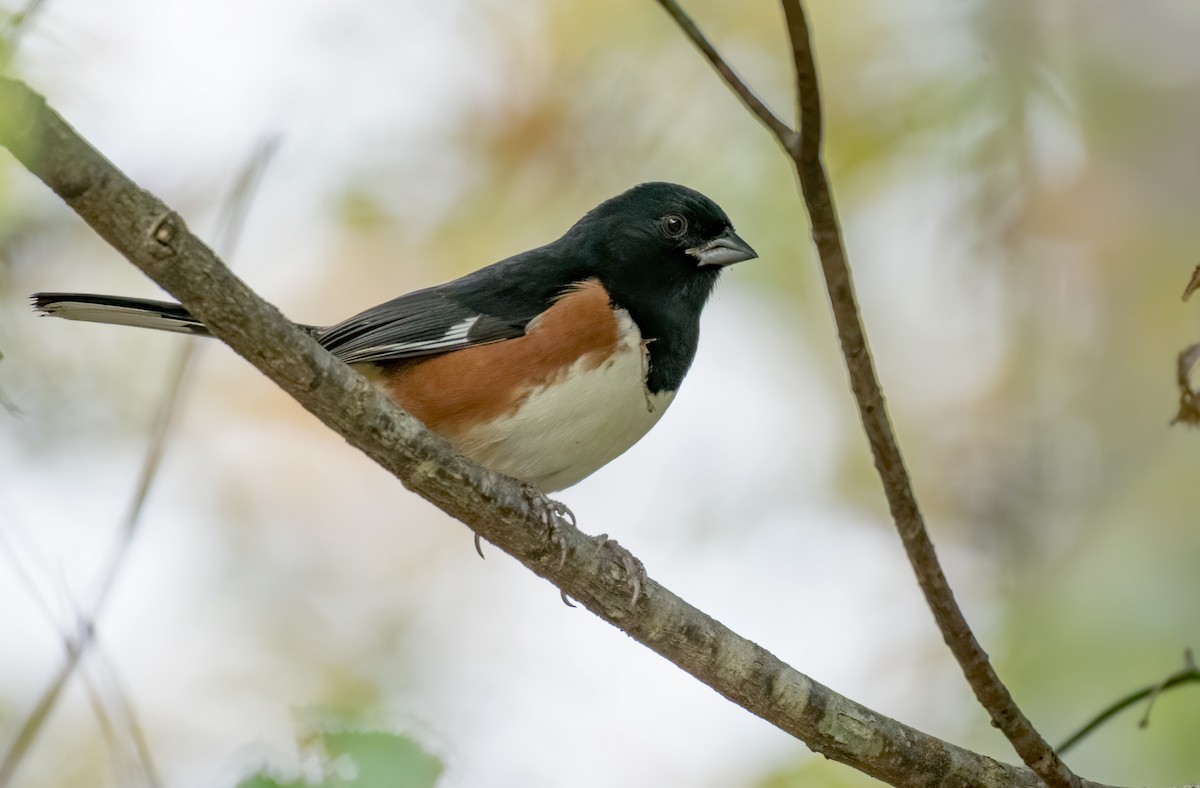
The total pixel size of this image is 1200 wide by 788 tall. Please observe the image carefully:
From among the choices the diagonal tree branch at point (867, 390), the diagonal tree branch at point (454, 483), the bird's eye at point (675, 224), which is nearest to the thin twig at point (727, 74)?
the diagonal tree branch at point (867, 390)

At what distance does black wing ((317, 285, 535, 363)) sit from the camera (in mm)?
3014

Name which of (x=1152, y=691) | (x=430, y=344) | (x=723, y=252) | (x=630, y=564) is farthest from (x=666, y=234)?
(x=1152, y=691)

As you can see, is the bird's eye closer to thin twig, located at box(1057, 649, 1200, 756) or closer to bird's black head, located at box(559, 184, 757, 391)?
bird's black head, located at box(559, 184, 757, 391)

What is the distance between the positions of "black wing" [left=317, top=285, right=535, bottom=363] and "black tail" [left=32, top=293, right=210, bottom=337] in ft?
1.31

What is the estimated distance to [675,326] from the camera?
3.18 metres

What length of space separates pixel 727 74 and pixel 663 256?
1620 mm

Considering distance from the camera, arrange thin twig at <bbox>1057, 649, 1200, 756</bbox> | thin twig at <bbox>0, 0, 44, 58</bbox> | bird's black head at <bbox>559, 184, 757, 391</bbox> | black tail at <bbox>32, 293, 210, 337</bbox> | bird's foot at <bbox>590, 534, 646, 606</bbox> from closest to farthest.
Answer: thin twig at <bbox>0, 0, 44, 58</bbox>
thin twig at <bbox>1057, 649, 1200, 756</bbox>
bird's foot at <bbox>590, 534, 646, 606</bbox>
black tail at <bbox>32, 293, 210, 337</bbox>
bird's black head at <bbox>559, 184, 757, 391</bbox>

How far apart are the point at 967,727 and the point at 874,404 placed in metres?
2.75

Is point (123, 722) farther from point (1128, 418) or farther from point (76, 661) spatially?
point (1128, 418)

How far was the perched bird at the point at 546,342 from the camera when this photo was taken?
9.52ft

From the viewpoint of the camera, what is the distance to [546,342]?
2932mm

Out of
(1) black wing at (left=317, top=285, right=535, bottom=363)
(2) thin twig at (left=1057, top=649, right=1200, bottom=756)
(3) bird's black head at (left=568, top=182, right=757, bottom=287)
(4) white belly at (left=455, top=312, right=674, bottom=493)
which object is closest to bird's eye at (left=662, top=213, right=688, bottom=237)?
(3) bird's black head at (left=568, top=182, right=757, bottom=287)

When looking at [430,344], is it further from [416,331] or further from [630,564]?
[630,564]

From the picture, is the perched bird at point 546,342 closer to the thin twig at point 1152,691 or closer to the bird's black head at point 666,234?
the bird's black head at point 666,234
